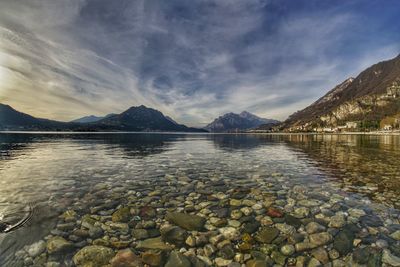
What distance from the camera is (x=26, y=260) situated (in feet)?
24.8

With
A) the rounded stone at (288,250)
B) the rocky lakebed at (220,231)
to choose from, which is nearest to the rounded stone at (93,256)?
the rocky lakebed at (220,231)

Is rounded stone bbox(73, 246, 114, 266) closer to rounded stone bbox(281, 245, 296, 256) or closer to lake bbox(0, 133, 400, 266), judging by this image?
lake bbox(0, 133, 400, 266)

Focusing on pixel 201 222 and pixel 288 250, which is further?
pixel 201 222

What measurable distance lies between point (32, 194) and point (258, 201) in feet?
48.2

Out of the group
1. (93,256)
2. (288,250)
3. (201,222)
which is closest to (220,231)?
(201,222)

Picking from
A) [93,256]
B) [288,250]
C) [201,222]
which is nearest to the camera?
[93,256]

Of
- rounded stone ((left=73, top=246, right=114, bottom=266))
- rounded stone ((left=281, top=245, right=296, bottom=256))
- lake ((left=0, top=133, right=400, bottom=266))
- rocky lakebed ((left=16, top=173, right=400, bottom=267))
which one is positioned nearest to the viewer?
rounded stone ((left=73, top=246, right=114, bottom=266))

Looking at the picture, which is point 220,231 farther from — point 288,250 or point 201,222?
point 288,250

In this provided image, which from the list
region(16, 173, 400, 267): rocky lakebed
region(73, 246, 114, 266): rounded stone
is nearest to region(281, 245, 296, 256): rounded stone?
region(16, 173, 400, 267): rocky lakebed

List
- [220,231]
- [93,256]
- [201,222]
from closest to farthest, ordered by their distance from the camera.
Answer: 1. [93,256]
2. [220,231]
3. [201,222]

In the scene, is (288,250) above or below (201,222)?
below

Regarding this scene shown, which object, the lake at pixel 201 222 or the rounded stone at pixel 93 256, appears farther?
the lake at pixel 201 222

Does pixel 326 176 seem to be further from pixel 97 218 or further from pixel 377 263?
pixel 97 218

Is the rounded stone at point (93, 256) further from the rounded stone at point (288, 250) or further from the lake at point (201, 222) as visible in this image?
the rounded stone at point (288, 250)
